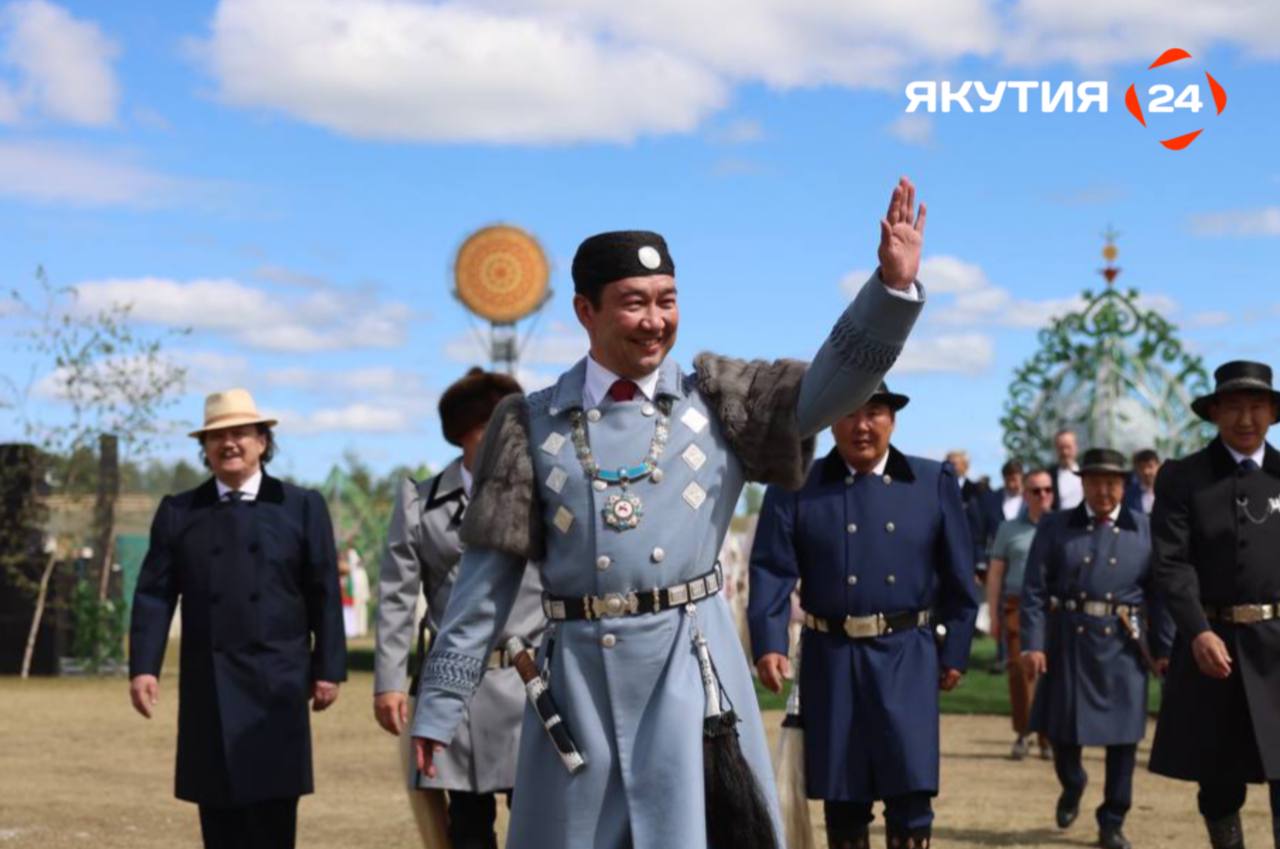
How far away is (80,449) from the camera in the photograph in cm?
2591

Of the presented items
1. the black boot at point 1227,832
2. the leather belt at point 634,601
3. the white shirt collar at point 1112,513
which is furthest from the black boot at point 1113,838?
the leather belt at point 634,601

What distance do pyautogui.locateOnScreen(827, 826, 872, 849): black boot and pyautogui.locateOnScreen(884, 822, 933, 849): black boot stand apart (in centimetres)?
23

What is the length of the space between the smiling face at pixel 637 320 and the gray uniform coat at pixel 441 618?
267 cm

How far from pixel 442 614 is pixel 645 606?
290cm

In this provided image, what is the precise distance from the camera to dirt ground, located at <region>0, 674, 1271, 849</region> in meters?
11.1

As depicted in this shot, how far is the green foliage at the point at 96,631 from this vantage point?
24.9m

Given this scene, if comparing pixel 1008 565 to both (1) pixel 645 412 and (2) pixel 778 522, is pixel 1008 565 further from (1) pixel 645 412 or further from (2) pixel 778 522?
(1) pixel 645 412

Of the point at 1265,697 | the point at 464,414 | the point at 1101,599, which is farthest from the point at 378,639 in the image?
the point at 1101,599

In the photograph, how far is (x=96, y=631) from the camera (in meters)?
24.9

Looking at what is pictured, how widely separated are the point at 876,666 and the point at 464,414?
6.28 feet

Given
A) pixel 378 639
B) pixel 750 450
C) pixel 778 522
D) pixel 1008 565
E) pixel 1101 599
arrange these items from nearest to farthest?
pixel 750 450
pixel 378 639
pixel 778 522
pixel 1101 599
pixel 1008 565

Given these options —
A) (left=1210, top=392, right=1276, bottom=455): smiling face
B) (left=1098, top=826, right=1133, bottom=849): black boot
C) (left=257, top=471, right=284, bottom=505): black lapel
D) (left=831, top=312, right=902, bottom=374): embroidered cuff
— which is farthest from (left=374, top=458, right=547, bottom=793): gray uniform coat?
(left=1098, top=826, right=1133, bottom=849): black boot

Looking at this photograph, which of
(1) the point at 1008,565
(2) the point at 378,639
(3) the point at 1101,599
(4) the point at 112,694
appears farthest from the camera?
(4) the point at 112,694

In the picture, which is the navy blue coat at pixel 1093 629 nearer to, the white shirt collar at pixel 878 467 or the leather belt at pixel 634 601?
the white shirt collar at pixel 878 467
